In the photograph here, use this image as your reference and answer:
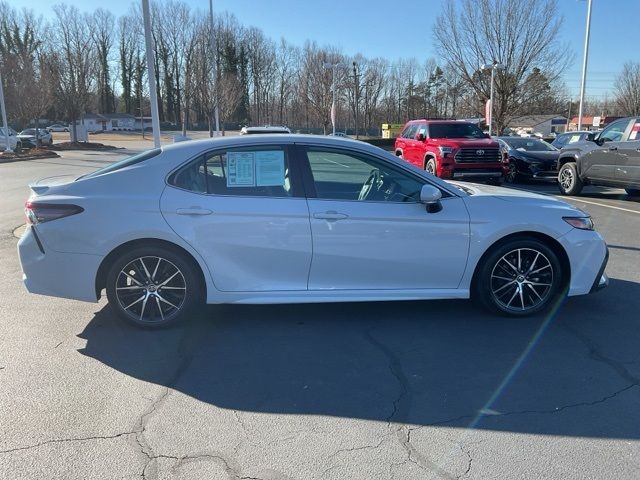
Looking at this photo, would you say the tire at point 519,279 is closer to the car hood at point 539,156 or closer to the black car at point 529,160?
the black car at point 529,160

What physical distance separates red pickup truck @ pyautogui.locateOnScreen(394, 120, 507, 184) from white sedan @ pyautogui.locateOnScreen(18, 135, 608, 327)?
982cm

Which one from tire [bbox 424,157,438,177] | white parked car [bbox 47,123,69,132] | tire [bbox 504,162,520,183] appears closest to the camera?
tire [bbox 424,157,438,177]

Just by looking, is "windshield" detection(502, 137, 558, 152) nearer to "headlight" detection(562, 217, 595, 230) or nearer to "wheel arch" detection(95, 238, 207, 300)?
"headlight" detection(562, 217, 595, 230)

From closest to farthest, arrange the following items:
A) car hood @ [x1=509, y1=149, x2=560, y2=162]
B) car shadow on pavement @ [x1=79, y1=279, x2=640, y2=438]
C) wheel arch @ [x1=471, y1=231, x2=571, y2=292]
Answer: car shadow on pavement @ [x1=79, y1=279, x2=640, y2=438] → wheel arch @ [x1=471, y1=231, x2=571, y2=292] → car hood @ [x1=509, y1=149, x2=560, y2=162]

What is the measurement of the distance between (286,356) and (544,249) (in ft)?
7.96

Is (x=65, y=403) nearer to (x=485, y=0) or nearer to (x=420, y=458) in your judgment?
(x=420, y=458)

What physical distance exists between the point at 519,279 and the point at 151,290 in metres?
3.17

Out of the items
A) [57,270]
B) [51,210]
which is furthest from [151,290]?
[51,210]

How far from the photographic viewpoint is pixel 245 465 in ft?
8.68

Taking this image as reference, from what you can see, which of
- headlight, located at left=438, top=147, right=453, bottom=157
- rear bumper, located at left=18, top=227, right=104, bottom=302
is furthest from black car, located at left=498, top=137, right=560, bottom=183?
rear bumper, located at left=18, top=227, right=104, bottom=302

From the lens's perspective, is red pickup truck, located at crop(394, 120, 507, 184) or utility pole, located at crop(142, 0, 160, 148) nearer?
utility pole, located at crop(142, 0, 160, 148)

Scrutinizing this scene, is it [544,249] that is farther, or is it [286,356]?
[544,249]

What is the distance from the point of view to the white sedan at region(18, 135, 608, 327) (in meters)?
4.20

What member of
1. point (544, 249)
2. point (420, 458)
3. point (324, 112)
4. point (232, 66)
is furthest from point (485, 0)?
point (232, 66)
